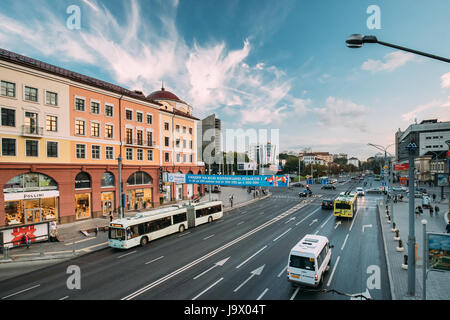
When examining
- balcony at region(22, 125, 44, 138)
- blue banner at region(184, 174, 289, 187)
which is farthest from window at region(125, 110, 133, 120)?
blue banner at region(184, 174, 289, 187)

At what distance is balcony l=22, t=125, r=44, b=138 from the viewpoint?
24438 millimetres

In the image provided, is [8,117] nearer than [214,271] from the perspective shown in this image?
No

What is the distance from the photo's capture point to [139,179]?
122 ft

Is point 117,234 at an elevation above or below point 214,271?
above

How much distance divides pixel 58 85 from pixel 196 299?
2868 centimetres

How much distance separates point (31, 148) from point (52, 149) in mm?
1946

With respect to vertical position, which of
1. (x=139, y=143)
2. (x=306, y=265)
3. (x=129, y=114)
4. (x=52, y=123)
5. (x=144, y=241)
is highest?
(x=129, y=114)

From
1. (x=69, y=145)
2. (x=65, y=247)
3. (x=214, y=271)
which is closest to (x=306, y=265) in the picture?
(x=214, y=271)

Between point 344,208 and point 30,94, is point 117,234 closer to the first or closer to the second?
point 30,94

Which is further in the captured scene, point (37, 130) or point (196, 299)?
point (37, 130)

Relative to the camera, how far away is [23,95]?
24750mm

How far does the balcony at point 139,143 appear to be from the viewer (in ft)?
116
